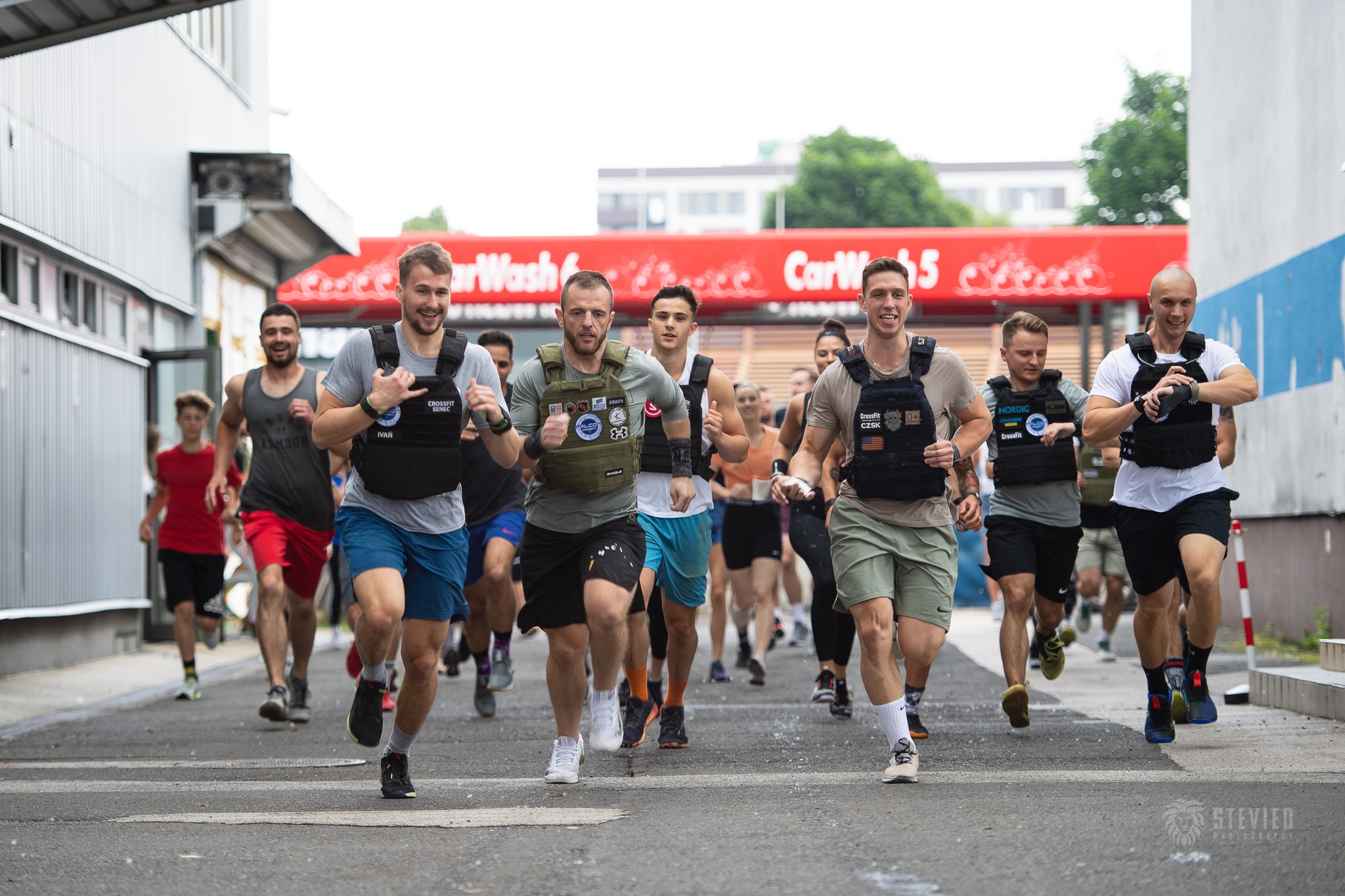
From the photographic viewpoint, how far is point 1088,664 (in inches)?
483

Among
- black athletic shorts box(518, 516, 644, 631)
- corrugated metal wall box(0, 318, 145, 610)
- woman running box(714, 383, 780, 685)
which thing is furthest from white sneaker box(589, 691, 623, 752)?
corrugated metal wall box(0, 318, 145, 610)

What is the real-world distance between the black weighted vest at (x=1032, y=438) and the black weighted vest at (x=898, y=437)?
185 centimetres

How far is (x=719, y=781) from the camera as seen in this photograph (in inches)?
259

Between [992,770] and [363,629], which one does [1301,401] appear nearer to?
[992,770]

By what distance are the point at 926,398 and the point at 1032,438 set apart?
195 cm

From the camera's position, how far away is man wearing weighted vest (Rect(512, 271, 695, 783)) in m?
6.34

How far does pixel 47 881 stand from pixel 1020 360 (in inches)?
215

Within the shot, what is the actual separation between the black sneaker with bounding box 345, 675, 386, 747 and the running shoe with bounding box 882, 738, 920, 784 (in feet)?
6.23

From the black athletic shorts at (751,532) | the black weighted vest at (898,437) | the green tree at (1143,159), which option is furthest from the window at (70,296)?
the green tree at (1143,159)

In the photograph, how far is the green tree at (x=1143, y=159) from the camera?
62.2m

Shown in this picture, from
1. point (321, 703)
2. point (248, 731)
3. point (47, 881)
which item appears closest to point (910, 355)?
point (47, 881)

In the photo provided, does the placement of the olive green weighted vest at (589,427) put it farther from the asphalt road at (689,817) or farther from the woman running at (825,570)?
the woman running at (825,570)

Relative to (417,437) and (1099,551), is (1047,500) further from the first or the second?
(1099,551)

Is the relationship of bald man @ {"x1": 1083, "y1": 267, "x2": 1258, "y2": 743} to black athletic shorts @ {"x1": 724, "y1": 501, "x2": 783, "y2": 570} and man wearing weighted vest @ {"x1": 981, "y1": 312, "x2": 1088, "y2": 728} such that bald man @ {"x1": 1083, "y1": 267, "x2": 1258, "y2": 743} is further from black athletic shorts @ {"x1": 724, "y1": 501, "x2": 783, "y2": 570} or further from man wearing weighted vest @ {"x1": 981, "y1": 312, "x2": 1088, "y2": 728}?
black athletic shorts @ {"x1": 724, "y1": 501, "x2": 783, "y2": 570}
